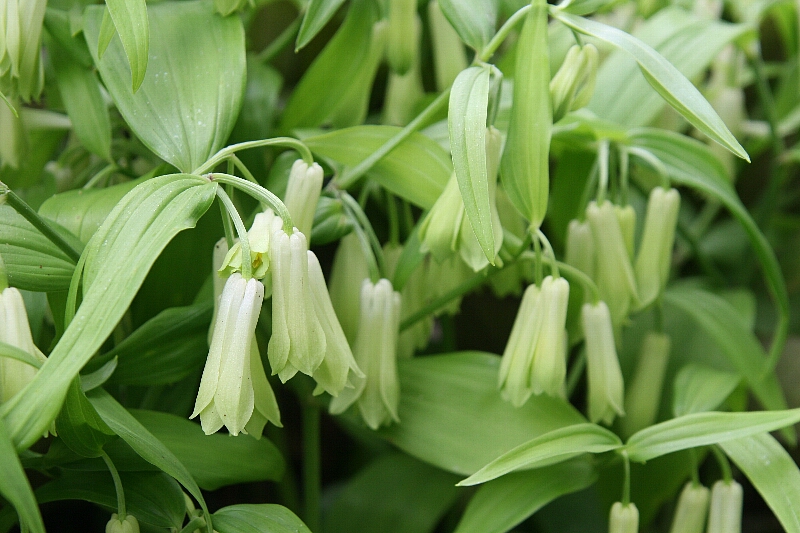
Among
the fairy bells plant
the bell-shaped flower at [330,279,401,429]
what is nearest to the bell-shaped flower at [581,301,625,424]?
the fairy bells plant

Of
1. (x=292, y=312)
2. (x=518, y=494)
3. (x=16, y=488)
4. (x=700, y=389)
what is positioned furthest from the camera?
(x=700, y=389)

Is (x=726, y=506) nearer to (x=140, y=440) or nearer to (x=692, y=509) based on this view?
(x=692, y=509)

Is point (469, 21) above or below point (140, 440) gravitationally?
above

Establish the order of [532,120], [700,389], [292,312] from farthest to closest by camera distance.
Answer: [700,389], [532,120], [292,312]

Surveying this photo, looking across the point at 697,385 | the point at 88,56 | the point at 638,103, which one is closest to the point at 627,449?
the point at 697,385

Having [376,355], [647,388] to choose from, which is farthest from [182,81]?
[647,388]

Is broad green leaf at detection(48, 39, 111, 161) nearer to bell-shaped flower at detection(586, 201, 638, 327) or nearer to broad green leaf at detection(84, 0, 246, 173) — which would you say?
broad green leaf at detection(84, 0, 246, 173)

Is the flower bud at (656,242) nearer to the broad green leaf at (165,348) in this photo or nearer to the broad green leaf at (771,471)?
the broad green leaf at (771,471)
